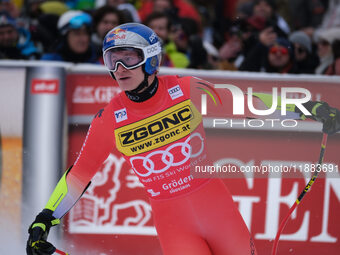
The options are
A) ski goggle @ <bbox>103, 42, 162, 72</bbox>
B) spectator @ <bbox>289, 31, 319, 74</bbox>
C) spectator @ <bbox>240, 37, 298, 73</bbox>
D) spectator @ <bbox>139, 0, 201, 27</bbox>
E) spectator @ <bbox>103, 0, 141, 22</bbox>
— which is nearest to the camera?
ski goggle @ <bbox>103, 42, 162, 72</bbox>

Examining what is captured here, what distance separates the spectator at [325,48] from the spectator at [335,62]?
0.38 feet

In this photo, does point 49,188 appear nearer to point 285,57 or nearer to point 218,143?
point 218,143

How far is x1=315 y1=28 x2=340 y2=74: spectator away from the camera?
22.1ft

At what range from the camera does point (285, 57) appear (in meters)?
6.12

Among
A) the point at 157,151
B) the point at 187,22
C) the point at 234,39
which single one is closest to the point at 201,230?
the point at 157,151

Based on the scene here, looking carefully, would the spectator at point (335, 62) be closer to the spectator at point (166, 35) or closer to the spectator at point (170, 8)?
the spectator at point (166, 35)

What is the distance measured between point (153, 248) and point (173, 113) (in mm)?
1712

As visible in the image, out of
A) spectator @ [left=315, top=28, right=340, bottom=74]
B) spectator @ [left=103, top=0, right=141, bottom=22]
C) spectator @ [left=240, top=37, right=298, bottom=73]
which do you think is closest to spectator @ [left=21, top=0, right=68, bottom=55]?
spectator @ [left=103, top=0, right=141, bottom=22]

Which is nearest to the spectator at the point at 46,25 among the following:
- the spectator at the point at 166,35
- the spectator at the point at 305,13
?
the spectator at the point at 166,35

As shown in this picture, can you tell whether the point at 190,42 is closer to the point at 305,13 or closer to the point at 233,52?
the point at 233,52

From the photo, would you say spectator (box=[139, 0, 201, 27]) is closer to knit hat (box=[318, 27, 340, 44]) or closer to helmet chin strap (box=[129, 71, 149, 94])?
knit hat (box=[318, 27, 340, 44])

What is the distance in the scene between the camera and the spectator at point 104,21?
6668 mm

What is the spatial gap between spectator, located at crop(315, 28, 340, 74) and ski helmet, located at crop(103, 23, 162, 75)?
10.4ft

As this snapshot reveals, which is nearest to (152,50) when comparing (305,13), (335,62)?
(335,62)
